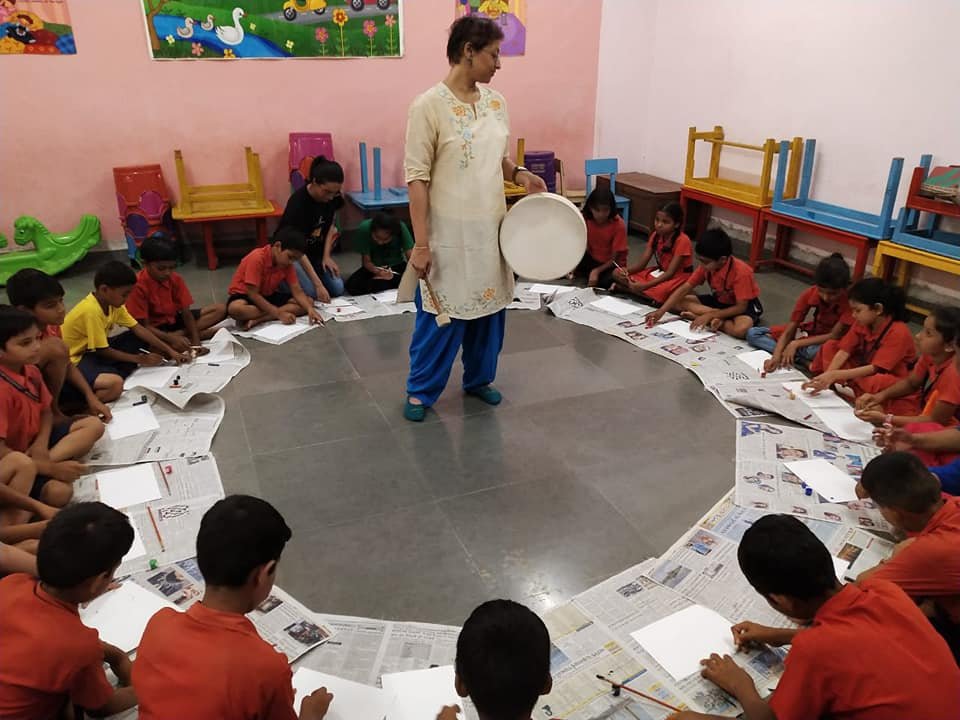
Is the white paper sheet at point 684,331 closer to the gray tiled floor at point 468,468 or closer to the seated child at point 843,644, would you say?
the gray tiled floor at point 468,468

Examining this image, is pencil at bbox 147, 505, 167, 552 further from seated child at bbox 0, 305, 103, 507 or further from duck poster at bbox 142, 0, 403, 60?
duck poster at bbox 142, 0, 403, 60

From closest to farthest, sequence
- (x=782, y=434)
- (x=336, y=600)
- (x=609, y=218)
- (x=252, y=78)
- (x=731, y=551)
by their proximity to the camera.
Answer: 1. (x=336, y=600)
2. (x=731, y=551)
3. (x=782, y=434)
4. (x=609, y=218)
5. (x=252, y=78)

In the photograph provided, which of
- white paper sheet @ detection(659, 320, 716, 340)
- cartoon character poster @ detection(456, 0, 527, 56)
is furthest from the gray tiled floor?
cartoon character poster @ detection(456, 0, 527, 56)

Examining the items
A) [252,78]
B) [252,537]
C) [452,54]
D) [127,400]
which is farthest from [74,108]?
[252,537]

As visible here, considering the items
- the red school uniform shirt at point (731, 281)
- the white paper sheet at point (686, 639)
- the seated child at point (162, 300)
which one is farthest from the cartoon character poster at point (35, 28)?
the white paper sheet at point (686, 639)

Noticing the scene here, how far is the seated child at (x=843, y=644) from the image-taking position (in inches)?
53.1

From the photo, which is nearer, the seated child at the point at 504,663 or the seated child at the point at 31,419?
the seated child at the point at 504,663

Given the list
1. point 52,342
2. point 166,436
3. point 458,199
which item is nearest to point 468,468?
point 458,199

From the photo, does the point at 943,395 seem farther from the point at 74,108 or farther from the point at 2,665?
the point at 74,108

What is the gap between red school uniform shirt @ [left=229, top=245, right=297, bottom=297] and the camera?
412 cm

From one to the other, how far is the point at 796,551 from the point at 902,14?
431cm

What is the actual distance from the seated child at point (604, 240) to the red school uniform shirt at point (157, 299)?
2.50 m

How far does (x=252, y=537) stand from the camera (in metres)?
1.41

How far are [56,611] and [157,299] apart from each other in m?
2.47
